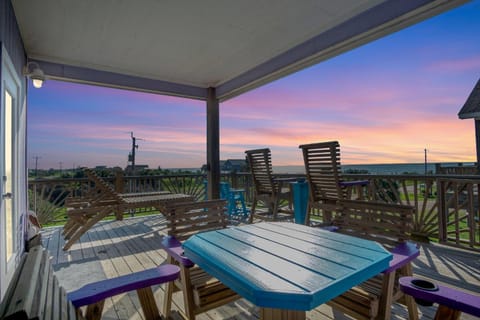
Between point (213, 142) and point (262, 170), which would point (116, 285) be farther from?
point (213, 142)

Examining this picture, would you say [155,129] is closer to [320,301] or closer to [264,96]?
[264,96]

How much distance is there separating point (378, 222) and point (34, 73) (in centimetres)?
422

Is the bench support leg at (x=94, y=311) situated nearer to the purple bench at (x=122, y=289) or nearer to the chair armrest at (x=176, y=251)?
the purple bench at (x=122, y=289)

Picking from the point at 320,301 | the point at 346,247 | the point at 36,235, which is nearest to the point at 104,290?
the point at 320,301

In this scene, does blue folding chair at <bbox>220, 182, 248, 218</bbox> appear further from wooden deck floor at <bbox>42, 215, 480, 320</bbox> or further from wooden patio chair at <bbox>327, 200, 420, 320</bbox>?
wooden patio chair at <bbox>327, 200, 420, 320</bbox>

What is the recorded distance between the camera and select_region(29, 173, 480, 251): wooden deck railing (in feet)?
11.4

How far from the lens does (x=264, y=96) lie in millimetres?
8445

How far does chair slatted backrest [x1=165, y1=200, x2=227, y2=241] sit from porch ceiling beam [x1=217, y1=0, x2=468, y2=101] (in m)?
2.35

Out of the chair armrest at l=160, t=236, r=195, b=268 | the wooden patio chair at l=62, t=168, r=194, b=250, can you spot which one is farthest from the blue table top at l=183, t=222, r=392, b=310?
the wooden patio chair at l=62, t=168, r=194, b=250

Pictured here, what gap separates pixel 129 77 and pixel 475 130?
7.55 metres

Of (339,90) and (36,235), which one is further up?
(339,90)

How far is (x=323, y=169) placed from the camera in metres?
3.34

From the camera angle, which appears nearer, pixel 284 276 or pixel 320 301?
pixel 320 301

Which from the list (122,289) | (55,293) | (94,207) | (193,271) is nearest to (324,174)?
(193,271)
